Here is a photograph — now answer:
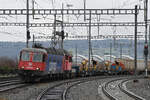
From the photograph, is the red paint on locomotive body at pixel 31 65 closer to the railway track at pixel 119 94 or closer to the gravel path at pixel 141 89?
the railway track at pixel 119 94

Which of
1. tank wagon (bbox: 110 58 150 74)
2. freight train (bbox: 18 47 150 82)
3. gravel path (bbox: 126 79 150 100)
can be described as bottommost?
tank wagon (bbox: 110 58 150 74)

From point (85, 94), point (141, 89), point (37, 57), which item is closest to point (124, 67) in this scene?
point (37, 57)

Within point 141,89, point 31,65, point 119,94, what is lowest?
point 141,89

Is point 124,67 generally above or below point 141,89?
below

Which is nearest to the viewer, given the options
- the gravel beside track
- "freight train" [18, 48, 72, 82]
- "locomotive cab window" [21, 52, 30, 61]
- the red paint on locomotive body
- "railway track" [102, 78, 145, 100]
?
the gravel beside track

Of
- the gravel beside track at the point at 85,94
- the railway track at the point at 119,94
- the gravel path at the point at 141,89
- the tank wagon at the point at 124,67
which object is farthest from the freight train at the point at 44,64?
the tank wagon at the point at 124,67


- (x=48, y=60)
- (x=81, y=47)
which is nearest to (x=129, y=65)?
(x=48, y=60)

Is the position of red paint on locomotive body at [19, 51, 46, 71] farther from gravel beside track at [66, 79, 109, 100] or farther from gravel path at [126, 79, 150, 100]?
gravel path at [126, 79, 150, 100]

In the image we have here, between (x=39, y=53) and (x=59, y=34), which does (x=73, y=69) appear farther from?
(x=39, y=53)

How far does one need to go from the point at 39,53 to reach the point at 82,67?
2150 cm

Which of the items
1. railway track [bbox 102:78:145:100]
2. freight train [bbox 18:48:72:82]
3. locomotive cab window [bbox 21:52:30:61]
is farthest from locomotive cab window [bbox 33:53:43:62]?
railway track [bbox 102:78:145:100]

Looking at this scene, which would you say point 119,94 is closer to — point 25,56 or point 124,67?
point 25,56

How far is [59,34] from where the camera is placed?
138 ft

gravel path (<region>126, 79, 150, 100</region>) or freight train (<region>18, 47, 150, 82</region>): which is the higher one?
freight train (<region>18, 47, 150, 82</region>)
